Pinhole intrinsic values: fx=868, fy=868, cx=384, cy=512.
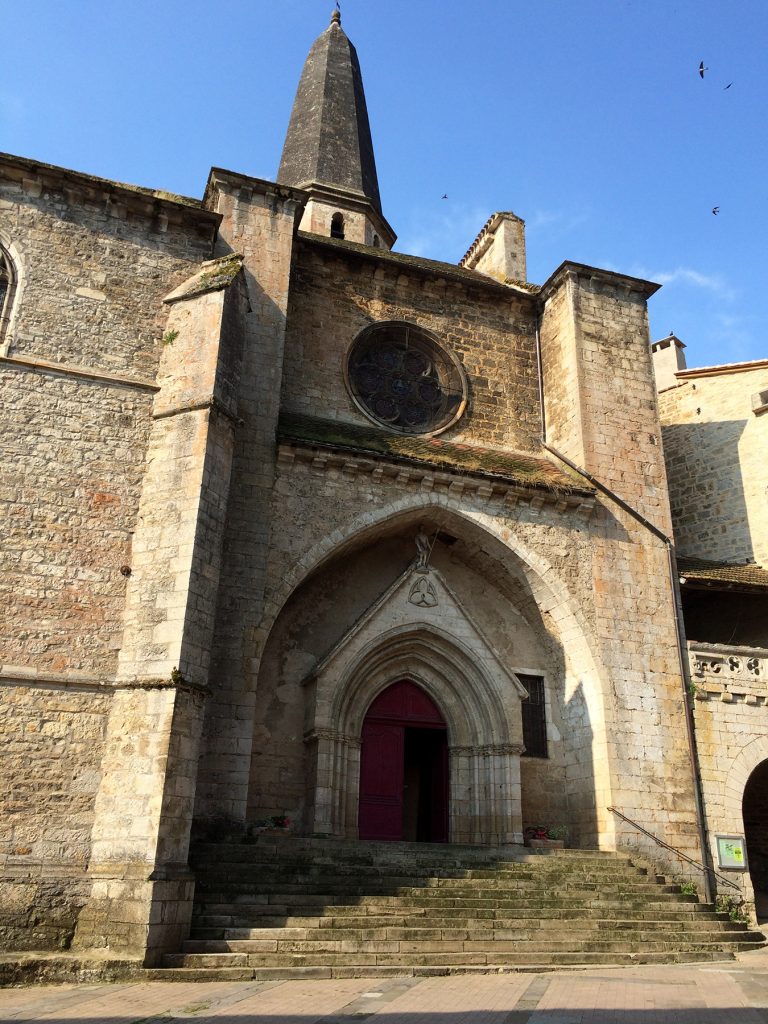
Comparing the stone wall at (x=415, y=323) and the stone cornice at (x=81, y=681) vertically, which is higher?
the stone wall at (x=415, y=323)

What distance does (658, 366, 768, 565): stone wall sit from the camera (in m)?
15.2

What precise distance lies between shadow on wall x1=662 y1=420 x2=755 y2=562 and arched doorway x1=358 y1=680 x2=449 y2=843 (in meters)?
6.36

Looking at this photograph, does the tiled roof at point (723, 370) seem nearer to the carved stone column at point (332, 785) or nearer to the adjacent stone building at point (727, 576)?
the adjacent stone building at point (727, 576)

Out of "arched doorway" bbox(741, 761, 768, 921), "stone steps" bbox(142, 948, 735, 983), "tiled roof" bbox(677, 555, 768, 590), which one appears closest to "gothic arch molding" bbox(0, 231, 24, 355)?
"stone steps" bbox(142, 948, 735, 983)

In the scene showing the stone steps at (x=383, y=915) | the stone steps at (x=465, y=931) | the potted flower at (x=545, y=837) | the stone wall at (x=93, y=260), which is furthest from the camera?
the potted flower at (x=545, y=837)

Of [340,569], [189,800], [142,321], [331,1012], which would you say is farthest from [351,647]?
[331,1012]

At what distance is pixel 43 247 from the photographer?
10.8m

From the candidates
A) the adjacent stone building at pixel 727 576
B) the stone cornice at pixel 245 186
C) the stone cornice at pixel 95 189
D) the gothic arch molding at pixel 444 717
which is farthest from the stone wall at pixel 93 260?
the adjacent stone building at pixel 727 576

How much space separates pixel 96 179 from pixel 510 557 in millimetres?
7510

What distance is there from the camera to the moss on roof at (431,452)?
38.8 ft

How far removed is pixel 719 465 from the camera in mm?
16078

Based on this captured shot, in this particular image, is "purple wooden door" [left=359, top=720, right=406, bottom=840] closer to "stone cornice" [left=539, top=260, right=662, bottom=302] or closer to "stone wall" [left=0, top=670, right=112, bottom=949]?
"stone wall" [left=0, top=670, right=112, bottom=949]

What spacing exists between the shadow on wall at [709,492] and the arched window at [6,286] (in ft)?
38.6

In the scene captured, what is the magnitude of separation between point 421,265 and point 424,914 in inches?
393
